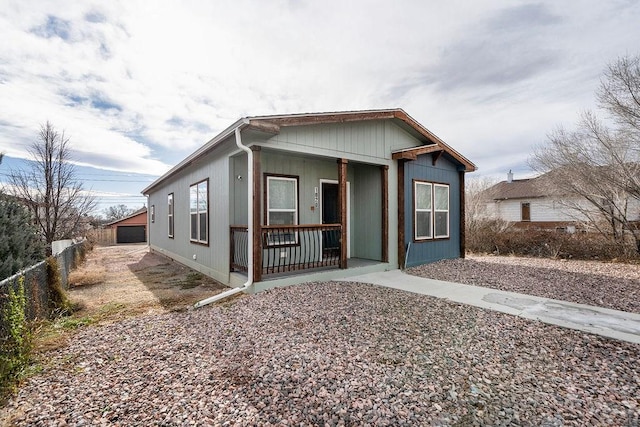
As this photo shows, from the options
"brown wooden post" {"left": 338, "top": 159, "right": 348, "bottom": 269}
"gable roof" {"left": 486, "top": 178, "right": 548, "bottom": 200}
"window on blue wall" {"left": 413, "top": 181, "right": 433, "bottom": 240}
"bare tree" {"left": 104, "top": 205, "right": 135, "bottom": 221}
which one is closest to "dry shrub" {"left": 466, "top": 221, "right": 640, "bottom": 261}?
"window on blue wall" {"left": 413, "top": 181, "right": 433, "bottom": 240}

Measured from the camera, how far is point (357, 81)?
886cm

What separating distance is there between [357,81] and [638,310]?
7.80m

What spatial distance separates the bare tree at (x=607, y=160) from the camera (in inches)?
332

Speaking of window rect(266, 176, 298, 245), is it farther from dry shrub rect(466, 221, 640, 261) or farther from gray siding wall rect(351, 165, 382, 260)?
dry shrub rect(466, 221, 640, 261)

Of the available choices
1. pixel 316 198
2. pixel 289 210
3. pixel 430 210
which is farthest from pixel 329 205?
pixel 430 210

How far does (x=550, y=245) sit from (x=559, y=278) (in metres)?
4.33

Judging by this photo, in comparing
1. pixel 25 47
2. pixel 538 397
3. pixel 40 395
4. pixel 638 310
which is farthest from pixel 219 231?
pixel 638 310

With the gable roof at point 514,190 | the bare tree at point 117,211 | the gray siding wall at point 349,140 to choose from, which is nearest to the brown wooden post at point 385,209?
the gray siding wall at point 349,140

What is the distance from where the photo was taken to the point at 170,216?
1097cm

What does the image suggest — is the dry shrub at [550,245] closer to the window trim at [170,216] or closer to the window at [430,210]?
the window at [430,210]

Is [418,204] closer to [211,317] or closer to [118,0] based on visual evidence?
[211,317]

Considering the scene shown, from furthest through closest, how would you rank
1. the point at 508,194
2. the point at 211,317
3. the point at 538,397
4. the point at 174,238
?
1. the point at 508,194
2. the point at 174,238
3. the point at 211,317
4. the point at 538,397

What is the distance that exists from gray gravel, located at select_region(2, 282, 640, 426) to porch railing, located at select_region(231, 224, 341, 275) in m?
1.95

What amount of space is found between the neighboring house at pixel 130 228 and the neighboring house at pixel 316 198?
16173 millimetres
